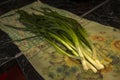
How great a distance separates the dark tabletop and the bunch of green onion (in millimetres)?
136

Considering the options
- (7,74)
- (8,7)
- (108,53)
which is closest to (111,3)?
(108,53)

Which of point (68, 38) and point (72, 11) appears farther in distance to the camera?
point (72, 11)

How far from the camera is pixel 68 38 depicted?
918 mm

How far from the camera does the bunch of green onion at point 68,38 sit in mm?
844

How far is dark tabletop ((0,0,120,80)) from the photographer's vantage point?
34.7 inches

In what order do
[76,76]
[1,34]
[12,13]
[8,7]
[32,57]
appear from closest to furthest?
[76,76] → [32,57] → [1,34] → [12,13] → [8,7]

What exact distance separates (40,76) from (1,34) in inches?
15.5

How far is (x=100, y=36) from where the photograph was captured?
1000 millimetres

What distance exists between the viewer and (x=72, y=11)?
126 cm

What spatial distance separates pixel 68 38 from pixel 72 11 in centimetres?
38

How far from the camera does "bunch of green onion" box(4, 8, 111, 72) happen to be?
84 centimetres

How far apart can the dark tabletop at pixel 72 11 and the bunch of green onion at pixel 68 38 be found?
0.45 ft

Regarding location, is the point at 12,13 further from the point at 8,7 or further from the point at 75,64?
the point at 75,64

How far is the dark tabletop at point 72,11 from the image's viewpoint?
0.88 meters
